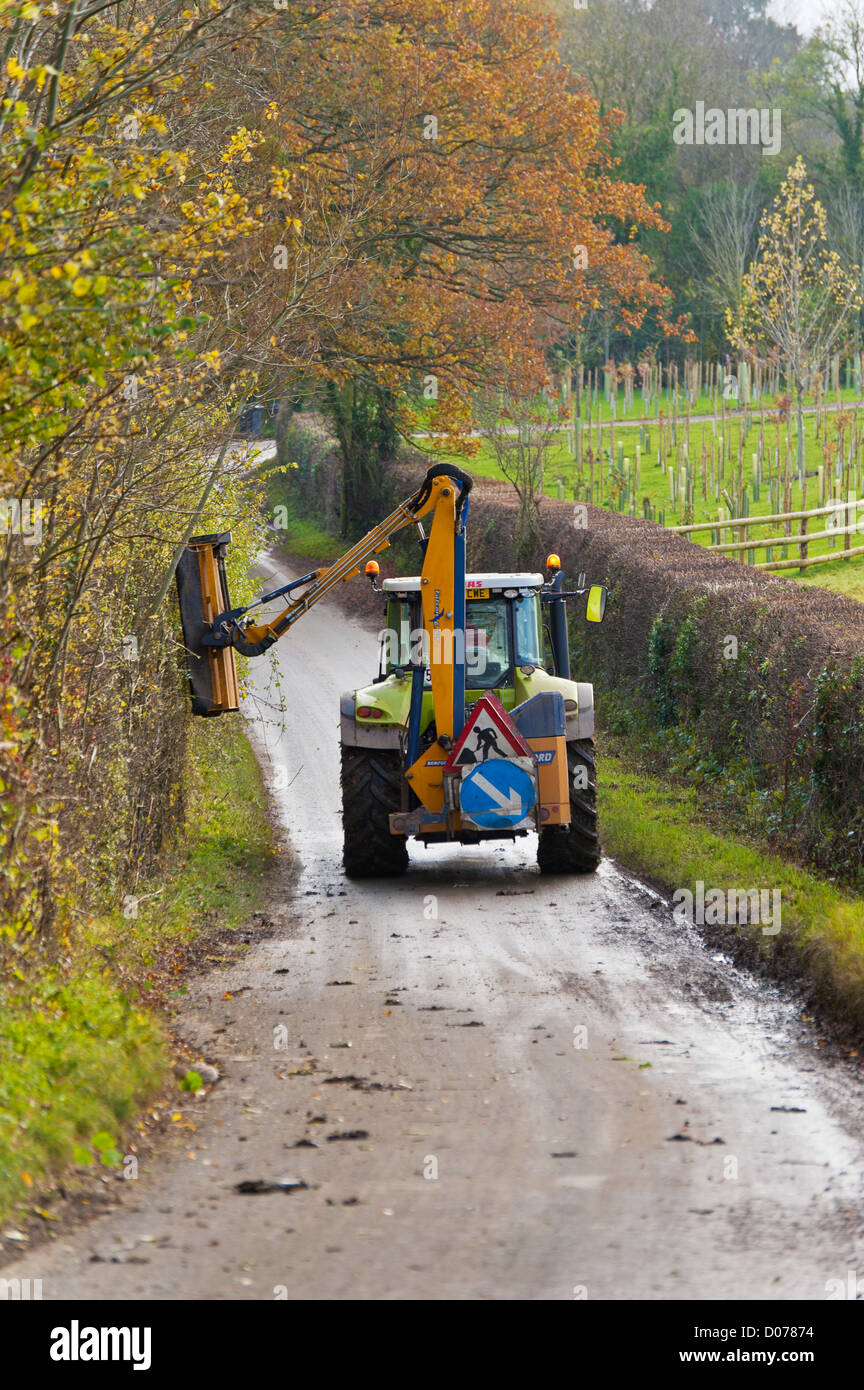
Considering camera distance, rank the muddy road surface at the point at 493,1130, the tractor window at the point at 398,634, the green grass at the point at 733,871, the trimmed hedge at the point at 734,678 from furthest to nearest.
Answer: the tractor window at the point at 398,634
the trimmed hedge at the point at 734,678
the green grass at the point at 733,871
the muddy road surface at the point at 493,1130

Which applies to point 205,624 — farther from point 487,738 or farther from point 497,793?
point 497,793

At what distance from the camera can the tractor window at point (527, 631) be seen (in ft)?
44.1

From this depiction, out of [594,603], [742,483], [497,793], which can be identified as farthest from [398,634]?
[742,483]

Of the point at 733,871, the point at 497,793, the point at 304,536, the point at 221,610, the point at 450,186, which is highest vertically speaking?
the point at 450,186

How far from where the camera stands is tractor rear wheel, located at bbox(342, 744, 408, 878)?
42.2ft

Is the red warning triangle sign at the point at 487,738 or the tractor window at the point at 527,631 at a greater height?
the tractor window at the point at 527,631

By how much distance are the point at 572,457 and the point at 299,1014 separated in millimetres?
28671

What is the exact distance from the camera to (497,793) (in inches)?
472

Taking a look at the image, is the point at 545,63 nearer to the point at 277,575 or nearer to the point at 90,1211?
the point at 277,575

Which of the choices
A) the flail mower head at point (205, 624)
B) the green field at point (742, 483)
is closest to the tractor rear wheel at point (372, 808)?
the flail mower head at point (205, 624)

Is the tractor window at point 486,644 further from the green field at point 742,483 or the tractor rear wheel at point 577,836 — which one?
the green field at point 742,483

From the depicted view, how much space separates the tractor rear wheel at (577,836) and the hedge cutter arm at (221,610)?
8.31ft

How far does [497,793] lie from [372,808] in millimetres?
1376

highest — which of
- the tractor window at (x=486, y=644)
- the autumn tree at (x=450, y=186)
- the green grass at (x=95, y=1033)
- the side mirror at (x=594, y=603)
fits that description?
the autumn tree at (x=450, y=186)
